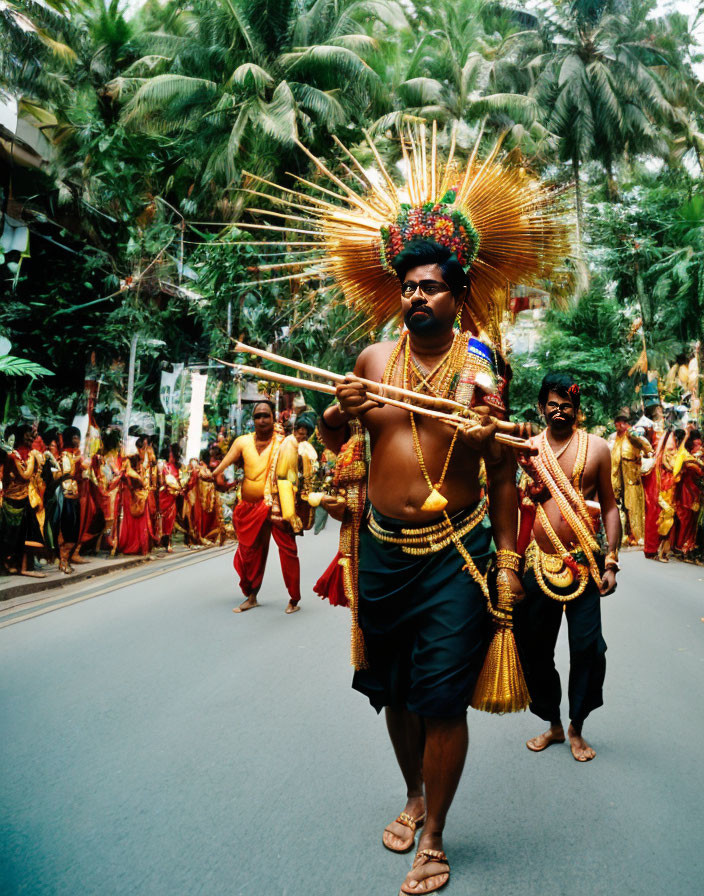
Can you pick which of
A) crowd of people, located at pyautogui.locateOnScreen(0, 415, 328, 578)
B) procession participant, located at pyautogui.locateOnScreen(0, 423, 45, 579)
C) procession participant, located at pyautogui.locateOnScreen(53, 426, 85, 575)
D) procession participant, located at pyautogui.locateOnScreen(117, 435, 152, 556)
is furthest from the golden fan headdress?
procession participant, located at pyautogui.locateOnScreen(117, 435, 152, 556)

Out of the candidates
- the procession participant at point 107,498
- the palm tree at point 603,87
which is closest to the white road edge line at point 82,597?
the procession participant at point 107,498

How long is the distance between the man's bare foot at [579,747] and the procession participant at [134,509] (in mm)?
9006

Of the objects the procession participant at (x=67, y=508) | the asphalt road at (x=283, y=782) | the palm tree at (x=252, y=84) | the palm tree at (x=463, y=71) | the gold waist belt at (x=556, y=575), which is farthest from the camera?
the palm tree at (x=463, y=71)

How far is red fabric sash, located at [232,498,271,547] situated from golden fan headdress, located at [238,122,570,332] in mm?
4388

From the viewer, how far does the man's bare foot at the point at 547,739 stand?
13.5 ft

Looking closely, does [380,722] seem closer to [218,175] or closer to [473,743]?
[473,743]

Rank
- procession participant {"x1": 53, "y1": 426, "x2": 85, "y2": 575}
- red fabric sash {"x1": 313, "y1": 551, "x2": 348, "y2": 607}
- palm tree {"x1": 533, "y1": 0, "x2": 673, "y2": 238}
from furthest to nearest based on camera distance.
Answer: palm tree {"x1": 533, "y1": 0, "x2": 673, "y2": 238} → procession participant {"x1": 53, "y1": 426, "x2": 85, "y2": 575} → red fabric sash {"x1": 313, "y1": 551, "x2": 348, "y2": 607}

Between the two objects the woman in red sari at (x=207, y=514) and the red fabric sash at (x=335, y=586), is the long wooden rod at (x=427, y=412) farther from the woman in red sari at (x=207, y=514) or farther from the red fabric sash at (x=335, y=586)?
the woman in red sari at (x=207, y=514)

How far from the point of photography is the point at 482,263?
347 cm

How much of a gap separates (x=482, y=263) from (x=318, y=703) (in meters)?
2.77

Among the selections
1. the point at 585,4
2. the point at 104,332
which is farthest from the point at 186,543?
the point at 585,4

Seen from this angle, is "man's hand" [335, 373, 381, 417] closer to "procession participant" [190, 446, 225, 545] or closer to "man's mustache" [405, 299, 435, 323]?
"man's mustache" [405, 299, 435, 323]

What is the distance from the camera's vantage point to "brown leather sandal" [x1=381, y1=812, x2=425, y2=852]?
9.62ft

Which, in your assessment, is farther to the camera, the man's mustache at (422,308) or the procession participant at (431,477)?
the man's mustache at (422,308)
